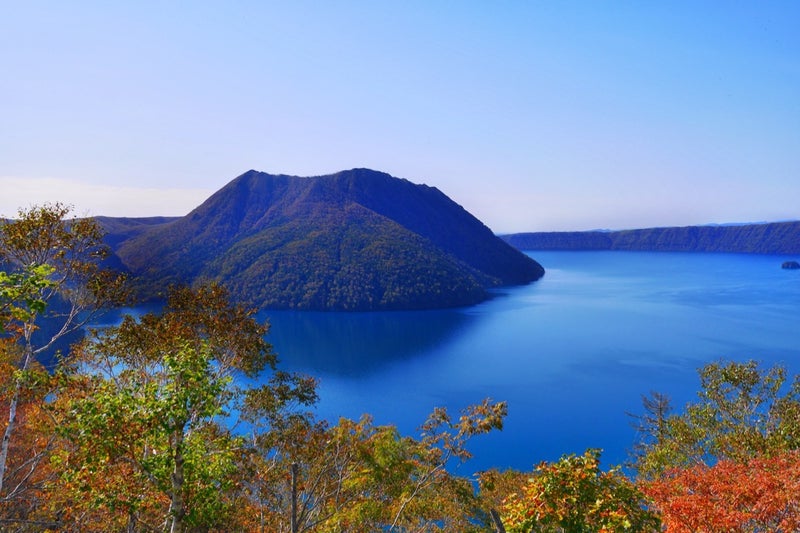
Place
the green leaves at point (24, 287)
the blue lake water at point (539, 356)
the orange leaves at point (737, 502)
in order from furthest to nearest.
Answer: the blue lake water at point (539, 356) < the orange leaves at point (737, 502) < the green leaves at point (24, 287)

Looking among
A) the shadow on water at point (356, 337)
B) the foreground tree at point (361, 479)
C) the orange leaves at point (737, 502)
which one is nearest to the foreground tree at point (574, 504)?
the orange leaves at point (737, 502)

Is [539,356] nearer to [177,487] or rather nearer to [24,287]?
[177,487]

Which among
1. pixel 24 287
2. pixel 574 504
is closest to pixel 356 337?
pixel 574 504

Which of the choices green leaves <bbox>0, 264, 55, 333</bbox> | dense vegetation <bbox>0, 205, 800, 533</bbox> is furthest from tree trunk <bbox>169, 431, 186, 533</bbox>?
green leaves <bbox>0, 264, 55, 333</bbox>

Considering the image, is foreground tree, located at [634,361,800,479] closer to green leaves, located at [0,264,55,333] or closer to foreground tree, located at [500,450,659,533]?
foreground tree, located at [500,450,659,533]

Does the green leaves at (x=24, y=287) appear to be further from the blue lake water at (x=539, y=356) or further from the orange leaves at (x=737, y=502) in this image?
the blue lake water at (x=539, y=356)

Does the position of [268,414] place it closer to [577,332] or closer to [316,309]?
[577,332]
